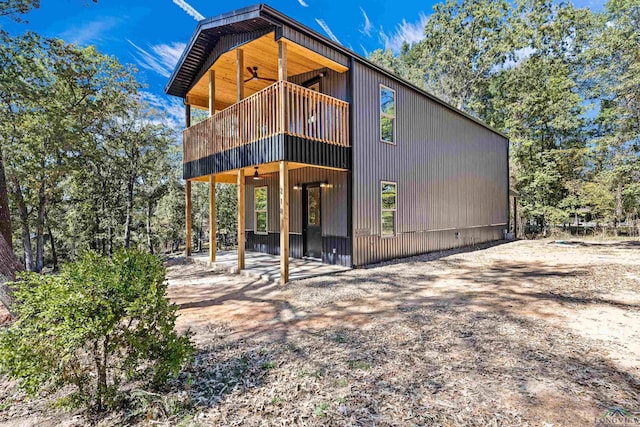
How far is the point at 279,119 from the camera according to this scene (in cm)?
640

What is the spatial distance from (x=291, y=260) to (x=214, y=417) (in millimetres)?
7009

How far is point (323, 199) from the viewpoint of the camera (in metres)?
8.57

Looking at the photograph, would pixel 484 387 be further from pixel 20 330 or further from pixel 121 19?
pixel 121 19

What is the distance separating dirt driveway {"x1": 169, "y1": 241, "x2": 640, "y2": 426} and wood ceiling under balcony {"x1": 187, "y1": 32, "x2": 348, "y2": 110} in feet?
17.7

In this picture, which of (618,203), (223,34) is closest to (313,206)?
(223,34)

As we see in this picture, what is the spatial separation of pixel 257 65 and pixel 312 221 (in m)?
4.80

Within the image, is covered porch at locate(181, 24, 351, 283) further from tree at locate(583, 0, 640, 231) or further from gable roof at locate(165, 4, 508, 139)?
tree at locate(583, 0, 640, 231)

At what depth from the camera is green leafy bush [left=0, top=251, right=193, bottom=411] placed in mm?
2102

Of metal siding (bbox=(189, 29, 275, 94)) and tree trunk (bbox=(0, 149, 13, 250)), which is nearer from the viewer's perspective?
tree trunk (bbox=(0, 149, 13, 250))

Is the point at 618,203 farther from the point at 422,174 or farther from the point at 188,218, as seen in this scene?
the point at 188,218

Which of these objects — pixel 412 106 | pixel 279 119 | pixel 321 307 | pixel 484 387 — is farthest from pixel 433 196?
pixel 484 387

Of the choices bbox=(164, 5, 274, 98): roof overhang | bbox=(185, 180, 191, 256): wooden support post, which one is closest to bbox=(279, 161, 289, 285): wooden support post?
bbox=(164, 5, 274, 98): roof overhang

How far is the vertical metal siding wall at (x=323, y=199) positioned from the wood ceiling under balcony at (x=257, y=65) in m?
2.86

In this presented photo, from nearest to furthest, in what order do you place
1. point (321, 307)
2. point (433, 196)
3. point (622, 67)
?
point (321, 307) < point (433, 196) < point (622, 67)
